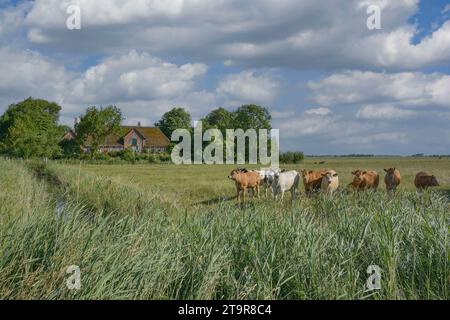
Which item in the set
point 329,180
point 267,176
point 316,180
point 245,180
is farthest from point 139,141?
point 329,180

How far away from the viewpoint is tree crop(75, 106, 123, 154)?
7244cm

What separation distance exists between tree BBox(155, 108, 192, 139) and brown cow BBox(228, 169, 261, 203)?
6796cm

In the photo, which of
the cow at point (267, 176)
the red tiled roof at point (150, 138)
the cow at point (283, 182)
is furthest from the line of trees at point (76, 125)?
the cow at point (283, 182)

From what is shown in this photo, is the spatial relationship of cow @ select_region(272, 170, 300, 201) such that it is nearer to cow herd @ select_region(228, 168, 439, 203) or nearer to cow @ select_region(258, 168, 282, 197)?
cow herd @ select_region(228, 168, 439, 203)

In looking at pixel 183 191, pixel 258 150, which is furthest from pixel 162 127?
pixel 183 191

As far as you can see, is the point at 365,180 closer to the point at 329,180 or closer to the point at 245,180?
the point at 329,180

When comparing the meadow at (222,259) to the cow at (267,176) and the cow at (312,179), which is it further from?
the cow at (267,176)

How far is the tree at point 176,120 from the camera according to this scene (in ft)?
311

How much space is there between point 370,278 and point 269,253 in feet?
4.28

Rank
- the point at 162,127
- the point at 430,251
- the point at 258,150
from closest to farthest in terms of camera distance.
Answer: the point at 430,251
the point at 258,150
the point at 162,127

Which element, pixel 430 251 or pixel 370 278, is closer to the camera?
pixel 370 278
